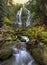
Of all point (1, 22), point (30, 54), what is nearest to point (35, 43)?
point (30, 54)

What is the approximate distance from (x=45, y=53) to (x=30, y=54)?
1428 millimetres

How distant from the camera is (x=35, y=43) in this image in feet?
33.7

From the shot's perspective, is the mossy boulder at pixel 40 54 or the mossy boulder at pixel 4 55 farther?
the mossy boulder at pixel 4 55

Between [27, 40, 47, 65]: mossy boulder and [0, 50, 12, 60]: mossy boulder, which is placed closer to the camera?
[27, 40, 47, 65]: mossy boulder

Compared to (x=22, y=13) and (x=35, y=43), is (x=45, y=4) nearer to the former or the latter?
(x=22, y=13)

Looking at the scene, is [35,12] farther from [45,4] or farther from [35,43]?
[35,43]

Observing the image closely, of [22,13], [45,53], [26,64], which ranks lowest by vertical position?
[26,64]

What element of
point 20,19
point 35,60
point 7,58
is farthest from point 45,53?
point 20,19

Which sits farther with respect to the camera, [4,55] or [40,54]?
[4,55]

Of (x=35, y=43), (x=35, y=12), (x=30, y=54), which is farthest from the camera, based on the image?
(x=35, y=12)

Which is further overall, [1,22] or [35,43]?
[1,22]

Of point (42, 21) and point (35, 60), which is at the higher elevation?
point (42, 21)

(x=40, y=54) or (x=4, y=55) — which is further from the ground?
(x=40, y=54)

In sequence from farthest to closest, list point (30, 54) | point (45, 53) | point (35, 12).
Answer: point (35, 12) < point (30, 54) < point (45, 53)
